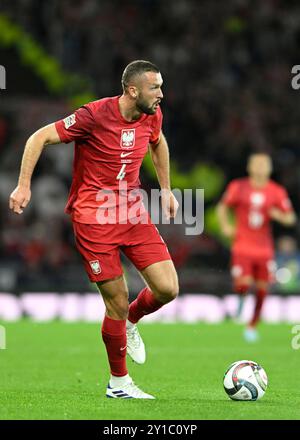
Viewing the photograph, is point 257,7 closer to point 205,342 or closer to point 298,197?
point 298,197

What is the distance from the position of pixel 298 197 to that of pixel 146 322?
13.8 ft

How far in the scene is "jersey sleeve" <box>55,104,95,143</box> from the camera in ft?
22.2

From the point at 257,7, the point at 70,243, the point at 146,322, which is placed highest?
the point at 257,7

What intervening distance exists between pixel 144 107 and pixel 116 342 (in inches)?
60.0

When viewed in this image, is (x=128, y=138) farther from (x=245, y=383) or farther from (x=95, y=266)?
(x=245, y=383)

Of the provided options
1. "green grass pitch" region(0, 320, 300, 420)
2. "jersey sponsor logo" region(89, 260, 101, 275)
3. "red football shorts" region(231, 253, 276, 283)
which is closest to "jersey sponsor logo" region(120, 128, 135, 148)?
"jersey sponsor logo" region(89, 260, 101, 275)

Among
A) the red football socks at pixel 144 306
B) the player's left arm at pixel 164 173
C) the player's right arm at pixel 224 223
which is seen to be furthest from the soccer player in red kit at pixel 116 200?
the player's right arm at pixel 224 223

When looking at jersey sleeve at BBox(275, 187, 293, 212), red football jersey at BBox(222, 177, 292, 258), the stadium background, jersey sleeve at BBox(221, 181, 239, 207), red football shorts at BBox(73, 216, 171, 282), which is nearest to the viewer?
red football shorts at BBox(73, 216, 171, 282)

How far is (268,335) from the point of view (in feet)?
43.8

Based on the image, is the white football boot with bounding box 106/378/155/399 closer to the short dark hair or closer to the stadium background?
the short dark hair

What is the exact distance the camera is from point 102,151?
693cm

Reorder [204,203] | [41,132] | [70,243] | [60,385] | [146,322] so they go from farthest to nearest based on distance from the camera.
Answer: [204,203] < [70,243] < [146,322] < [60,385] < [41,132]

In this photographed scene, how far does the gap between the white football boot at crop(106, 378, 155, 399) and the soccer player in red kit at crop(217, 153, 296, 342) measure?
6.34m
